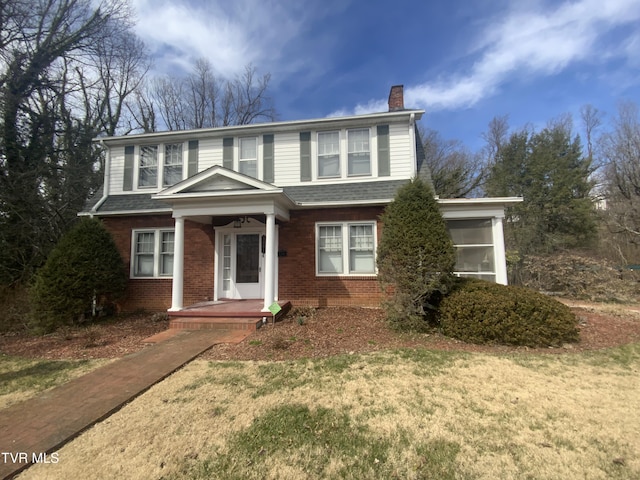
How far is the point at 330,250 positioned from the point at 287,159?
10.6 feet

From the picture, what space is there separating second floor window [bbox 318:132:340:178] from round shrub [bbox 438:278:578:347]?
539cm

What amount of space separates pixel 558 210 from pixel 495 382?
16769 mm

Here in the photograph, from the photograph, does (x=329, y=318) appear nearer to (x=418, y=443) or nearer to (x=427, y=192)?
(x=427, y=192)

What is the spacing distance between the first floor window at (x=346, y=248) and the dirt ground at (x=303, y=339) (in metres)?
1.31

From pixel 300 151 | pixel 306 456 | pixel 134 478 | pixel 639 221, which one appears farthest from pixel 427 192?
pixel 639 221

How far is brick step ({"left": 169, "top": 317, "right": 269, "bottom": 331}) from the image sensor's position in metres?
7.11

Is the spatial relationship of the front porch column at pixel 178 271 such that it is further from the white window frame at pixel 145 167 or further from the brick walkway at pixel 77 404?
the white window frame at pixel 145 167

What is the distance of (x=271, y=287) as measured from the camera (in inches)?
295

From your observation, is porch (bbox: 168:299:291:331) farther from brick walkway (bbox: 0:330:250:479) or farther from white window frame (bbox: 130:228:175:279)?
white window frame (bbox: 130:228:175:279)

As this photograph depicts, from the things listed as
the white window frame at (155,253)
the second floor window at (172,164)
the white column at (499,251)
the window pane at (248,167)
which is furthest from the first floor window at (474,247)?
the second floor window at (172,164)

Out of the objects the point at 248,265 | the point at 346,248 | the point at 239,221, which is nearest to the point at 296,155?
the point at 239,221

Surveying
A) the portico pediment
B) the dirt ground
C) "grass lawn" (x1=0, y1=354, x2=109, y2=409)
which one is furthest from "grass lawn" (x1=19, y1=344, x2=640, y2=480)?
the portico pediment

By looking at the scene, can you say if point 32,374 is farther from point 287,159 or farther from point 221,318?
point 287,159

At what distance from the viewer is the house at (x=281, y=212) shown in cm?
870
